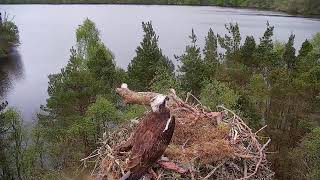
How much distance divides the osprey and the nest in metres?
0.22

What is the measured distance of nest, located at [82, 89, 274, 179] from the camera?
18.8 feet

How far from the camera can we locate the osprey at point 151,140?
5.46 meters

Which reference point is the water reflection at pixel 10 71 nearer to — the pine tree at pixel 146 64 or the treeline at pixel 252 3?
the pine tree at pixel 146 64

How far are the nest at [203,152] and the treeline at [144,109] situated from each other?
677 inches

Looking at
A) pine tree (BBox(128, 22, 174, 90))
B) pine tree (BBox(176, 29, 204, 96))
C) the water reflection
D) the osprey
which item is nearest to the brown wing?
the osprey

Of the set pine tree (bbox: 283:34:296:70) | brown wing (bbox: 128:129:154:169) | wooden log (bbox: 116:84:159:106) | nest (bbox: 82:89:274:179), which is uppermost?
wooden log (bbox: 116:84:159:106)

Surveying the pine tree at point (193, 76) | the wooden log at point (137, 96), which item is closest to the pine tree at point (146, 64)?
the pine tree at point (193, 76)

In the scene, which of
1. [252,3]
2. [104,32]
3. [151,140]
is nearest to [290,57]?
[151,140]

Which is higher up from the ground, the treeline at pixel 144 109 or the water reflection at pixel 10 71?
the treeline at pixel 144 109

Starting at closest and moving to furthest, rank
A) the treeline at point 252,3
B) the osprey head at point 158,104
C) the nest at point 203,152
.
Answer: the osprey head at point 158,104, the nest at point 203,152, the treeline at point 252,3

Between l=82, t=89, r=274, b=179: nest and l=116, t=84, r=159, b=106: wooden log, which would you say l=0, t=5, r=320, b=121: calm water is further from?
l=82, t=89, r=274, b=179: nest

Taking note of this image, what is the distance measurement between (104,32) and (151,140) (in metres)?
83.6

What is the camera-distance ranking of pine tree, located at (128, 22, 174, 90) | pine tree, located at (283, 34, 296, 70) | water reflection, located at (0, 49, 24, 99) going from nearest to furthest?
pine tree, located at (128, 22, 174, 90)
pine tree, located at (283, 34, 296, 70)
water reflection, located at (0, 49, 24, 99)

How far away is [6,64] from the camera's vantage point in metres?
71.4
